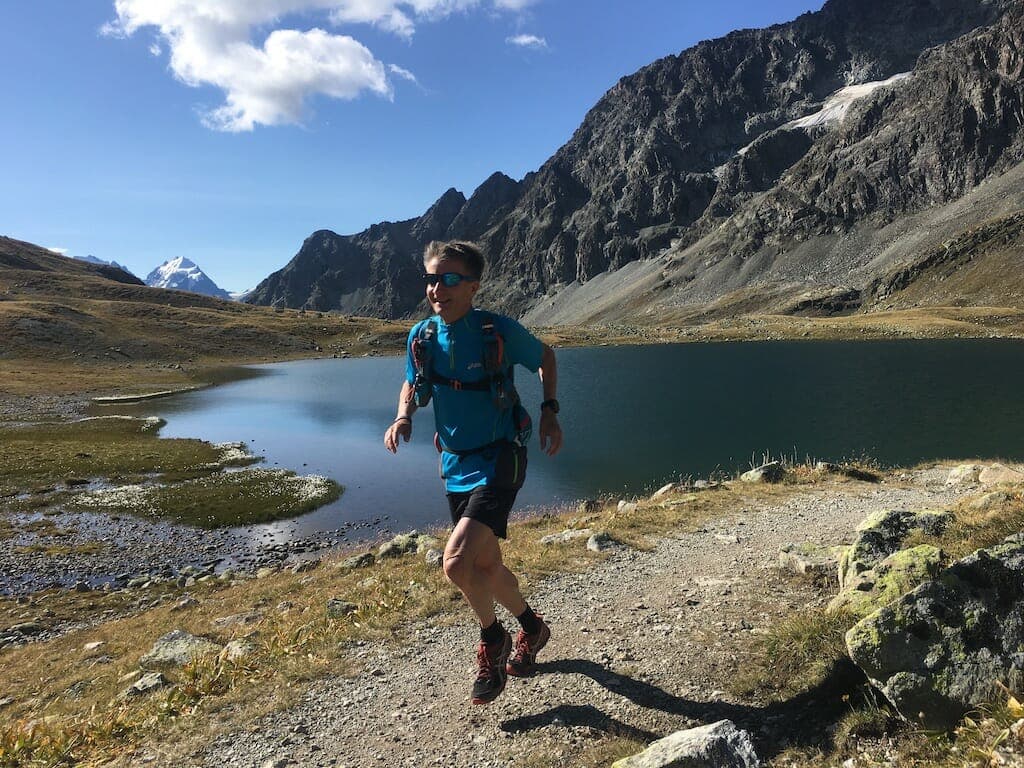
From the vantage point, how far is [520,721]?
6.04m

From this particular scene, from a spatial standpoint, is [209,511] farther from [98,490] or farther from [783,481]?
[783,481]

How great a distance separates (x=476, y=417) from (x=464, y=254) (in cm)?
182

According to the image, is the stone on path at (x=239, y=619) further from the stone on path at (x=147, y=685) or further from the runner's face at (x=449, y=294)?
the runner's face at (x=449, y=294)

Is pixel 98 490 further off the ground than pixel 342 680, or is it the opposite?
pixel 342 680

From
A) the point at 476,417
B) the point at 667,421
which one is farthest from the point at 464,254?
the point at 667,421

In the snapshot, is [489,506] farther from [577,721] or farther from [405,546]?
[405,546]

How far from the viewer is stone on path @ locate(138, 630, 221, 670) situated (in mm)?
10133

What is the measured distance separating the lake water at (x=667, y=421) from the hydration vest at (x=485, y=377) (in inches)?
855

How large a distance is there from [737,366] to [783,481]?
66969 millimetres

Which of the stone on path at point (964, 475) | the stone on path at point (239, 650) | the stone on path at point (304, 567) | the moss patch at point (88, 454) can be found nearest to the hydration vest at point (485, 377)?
the stone on path at point (239, 650)

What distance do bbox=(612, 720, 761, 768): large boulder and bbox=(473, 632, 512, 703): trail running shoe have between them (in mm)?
1861

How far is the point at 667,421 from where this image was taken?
1797 inches

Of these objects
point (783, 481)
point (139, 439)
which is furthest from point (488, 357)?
point (139, 439)

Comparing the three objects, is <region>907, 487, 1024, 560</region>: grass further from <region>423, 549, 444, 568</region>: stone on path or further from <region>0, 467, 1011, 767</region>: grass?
<region>423, 549, 444, 568</region>: stone on path
